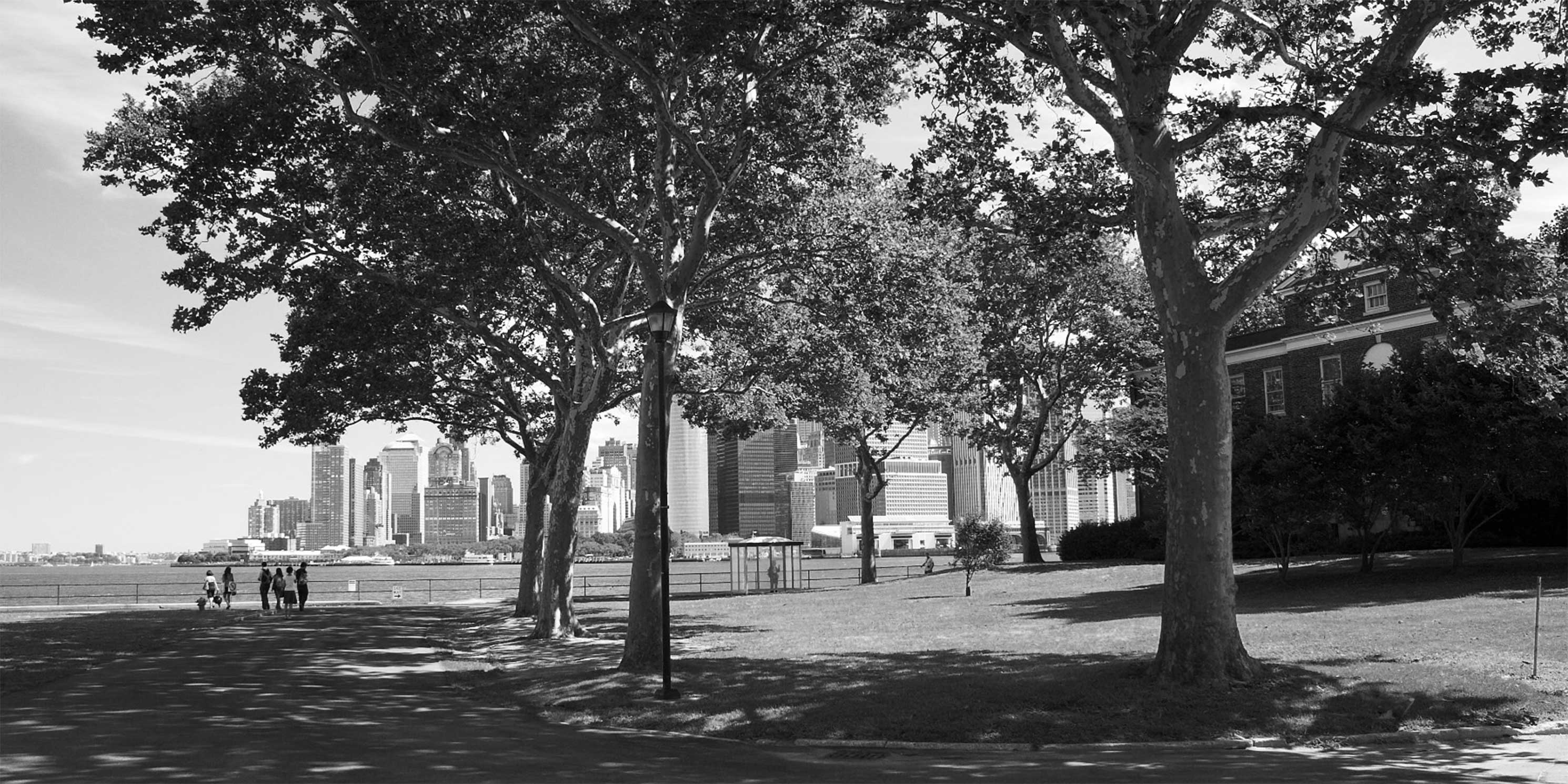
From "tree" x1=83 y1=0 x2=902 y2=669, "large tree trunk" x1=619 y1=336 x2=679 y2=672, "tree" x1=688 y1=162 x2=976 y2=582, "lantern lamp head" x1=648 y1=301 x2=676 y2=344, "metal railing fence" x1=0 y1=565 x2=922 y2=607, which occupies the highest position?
"tree" x1=83 y1=0 x2=902 y2=669

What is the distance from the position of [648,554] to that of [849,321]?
8042 millimetres

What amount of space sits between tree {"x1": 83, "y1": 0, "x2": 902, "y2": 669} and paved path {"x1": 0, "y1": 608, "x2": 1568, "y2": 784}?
5.53 meters

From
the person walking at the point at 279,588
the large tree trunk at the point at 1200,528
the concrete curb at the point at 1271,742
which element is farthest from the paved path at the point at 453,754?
the person walking at the point at 279,588

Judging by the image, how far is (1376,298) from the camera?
49844 mm

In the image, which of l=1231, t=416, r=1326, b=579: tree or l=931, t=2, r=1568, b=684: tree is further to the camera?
l=1231, t=416, r=1326, b=579: tree

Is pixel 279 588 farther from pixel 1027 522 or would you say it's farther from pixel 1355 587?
pixel 1355 587

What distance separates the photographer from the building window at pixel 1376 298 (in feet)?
162

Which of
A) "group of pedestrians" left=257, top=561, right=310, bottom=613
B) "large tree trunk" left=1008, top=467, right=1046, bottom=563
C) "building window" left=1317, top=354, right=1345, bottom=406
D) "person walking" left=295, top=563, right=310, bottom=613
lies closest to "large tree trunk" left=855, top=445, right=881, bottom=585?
"large tree trunk" left=1008, top=467, right=1046, bottom=563

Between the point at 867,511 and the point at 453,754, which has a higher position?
the point at 867,511

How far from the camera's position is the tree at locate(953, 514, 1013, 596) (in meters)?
49.1

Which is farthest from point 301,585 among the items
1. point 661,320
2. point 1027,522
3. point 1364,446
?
point 1364,446

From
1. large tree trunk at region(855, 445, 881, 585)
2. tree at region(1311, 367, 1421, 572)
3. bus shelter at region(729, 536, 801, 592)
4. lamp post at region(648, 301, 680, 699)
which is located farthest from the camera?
large tree trunk at region(855, 445, 881, 585)

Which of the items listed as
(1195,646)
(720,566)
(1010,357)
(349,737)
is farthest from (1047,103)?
(720,566)

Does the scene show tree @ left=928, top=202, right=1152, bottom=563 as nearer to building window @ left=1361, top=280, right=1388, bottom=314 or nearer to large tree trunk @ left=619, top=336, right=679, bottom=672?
building window @ left=1361, top=280, right=1388, bottom=314
